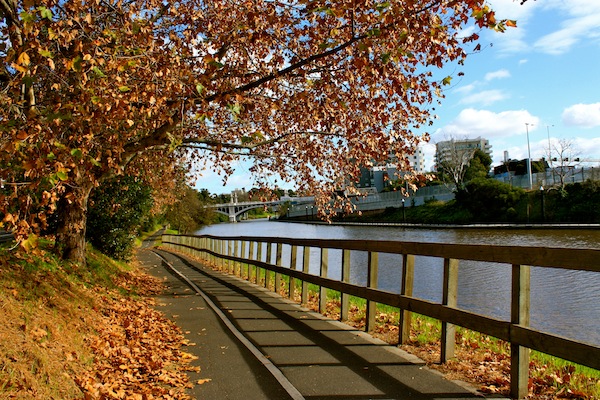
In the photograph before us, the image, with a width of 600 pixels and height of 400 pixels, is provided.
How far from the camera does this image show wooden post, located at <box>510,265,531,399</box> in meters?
4.71

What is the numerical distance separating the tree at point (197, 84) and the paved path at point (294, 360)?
9.12 ft

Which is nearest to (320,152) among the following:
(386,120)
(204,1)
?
(386,120)

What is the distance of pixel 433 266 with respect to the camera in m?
25.2

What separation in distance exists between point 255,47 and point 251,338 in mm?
6163

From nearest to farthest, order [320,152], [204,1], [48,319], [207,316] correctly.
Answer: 1. [48,319]
2. [207,316]
3. [204,1]
4. [320,152]

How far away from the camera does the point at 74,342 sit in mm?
6457

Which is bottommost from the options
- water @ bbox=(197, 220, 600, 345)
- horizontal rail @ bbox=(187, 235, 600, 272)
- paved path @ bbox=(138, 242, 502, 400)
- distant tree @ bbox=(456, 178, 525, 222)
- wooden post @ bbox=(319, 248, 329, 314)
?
water @ bbox=(197, 220, 600, 345)

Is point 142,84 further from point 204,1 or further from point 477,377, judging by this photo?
point 477,377

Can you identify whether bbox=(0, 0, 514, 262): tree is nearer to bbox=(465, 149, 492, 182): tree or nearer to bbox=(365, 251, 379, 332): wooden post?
bbox=(365, 251, 379, 332): wooden post

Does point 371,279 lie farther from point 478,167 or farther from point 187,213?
point 478,167

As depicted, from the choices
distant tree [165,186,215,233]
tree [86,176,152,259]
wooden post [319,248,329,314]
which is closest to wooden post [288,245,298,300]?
wooden post [319,248,329,314]

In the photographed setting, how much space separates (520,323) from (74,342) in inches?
201

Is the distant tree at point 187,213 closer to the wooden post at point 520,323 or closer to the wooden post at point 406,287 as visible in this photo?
the wooden post at point 406,287

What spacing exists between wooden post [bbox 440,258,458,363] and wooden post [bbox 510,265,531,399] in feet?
3.38
